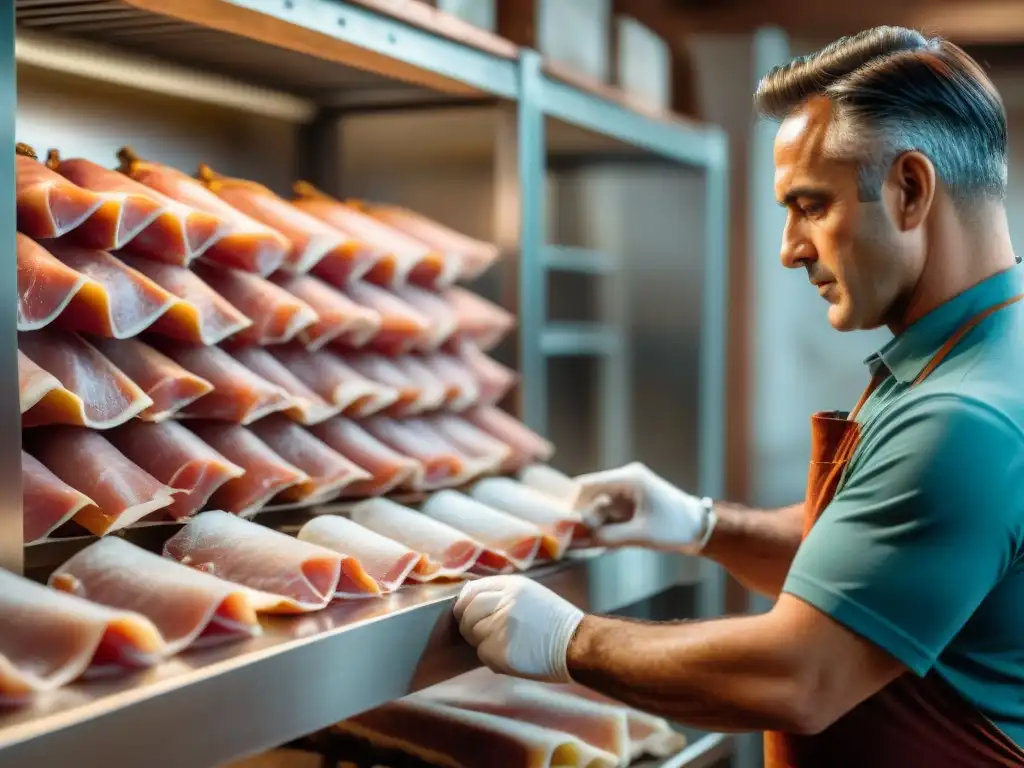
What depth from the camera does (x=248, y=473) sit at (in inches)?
68.1

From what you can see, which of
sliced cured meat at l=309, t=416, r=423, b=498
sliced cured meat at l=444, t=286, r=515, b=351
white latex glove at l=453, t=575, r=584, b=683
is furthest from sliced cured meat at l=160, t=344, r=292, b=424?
sliced cured meat at l=444, t=286, r=515, b=351

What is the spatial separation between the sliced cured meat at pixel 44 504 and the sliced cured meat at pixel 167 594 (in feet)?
0.18

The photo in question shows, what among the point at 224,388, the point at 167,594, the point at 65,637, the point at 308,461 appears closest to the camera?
→ the point at 65,637

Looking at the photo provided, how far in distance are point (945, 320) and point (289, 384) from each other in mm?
1005

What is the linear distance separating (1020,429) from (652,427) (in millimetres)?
2270

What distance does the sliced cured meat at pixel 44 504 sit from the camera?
1.45 m

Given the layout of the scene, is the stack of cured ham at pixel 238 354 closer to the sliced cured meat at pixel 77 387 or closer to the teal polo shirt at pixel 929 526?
the sliced cured meat at pixel 77 387

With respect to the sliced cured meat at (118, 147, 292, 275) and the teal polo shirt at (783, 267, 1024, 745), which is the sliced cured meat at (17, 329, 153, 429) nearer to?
the sliced cured meat at (118, 147, 292, 275)

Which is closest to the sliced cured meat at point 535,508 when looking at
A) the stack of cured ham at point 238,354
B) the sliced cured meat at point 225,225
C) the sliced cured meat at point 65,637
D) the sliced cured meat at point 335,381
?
the stack of cured ham at point 238,354

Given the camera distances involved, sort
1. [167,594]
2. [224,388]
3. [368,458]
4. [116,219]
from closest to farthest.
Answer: [167,594], [116,219], [224,388], [368,458]

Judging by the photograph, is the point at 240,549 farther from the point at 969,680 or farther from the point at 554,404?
the point at 554,404

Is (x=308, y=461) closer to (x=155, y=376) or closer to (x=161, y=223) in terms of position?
(x=155, y=376)

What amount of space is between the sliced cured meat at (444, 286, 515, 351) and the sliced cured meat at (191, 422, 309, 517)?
57cm

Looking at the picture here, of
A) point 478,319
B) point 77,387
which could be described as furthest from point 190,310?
point 478,319
